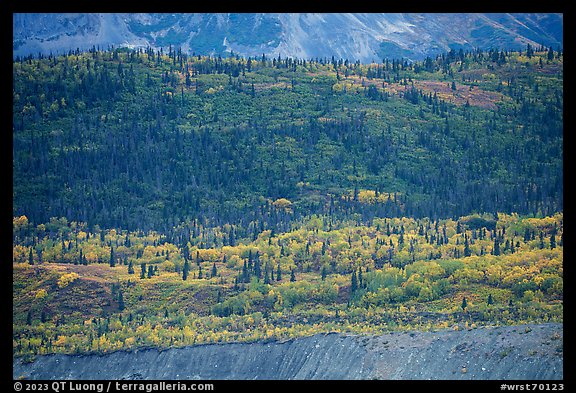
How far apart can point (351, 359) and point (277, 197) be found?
56191mm

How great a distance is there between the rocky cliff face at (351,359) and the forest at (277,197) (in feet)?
7.48

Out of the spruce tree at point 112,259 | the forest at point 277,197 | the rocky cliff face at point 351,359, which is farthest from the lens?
the spruce tree at point 112,259

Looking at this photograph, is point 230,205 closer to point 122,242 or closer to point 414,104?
point 122,242

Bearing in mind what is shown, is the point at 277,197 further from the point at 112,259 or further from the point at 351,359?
the point at 351,359

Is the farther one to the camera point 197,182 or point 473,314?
point 197,182

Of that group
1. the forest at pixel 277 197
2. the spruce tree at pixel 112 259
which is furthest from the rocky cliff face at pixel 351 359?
the spruce tree at pixel 112 259

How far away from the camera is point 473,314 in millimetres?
87250

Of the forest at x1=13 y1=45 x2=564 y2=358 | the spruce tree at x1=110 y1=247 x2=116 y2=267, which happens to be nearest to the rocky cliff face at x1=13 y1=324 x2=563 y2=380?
the forest at x1=13 y1=45 x2=564 y2=358

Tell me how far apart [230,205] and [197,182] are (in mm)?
7192

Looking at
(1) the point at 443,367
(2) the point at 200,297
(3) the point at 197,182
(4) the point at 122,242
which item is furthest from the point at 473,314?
(3) the point at 197,182

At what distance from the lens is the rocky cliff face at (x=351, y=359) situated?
74.1 meters

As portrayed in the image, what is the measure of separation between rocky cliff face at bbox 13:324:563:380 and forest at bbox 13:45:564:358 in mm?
2279

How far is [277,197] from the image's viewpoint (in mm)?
133750

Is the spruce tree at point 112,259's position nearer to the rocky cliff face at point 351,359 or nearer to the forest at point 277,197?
the forest at point 277,197
